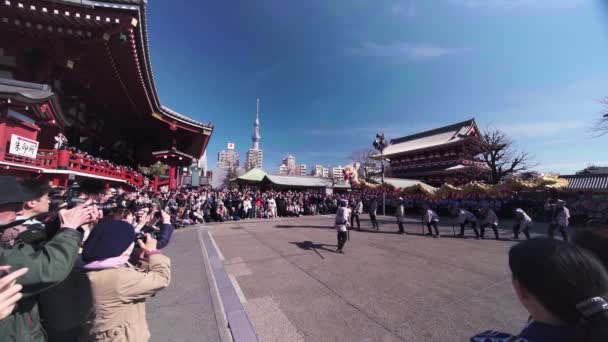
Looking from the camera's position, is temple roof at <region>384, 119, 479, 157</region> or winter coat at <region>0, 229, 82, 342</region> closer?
winter coat at <region>0, 229, 82, 342</region>

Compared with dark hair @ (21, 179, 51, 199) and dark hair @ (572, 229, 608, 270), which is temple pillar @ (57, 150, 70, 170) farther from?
dark hair @ (572, 229, 608, 270)

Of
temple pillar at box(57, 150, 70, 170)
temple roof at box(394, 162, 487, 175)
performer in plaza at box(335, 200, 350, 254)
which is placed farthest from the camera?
temple roof at box(394, 162, 487, 175)

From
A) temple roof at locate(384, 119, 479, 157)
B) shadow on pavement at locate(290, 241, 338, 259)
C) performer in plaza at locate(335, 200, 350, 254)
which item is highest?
temple roof at locate(384, 119, 479, 157)

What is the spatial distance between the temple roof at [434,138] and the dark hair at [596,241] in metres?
26.5

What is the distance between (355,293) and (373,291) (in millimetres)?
370

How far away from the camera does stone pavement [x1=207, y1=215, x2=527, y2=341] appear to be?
3023 millimetres

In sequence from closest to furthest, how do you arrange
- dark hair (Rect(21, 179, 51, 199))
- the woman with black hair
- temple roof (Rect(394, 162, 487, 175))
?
the woman with black hair
dark hair (Rect(21, 179, 51, 199))
temple roof (Rect(394, 162, 487, 175))

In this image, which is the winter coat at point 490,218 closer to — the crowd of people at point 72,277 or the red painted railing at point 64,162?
the crowd of people at point 72,277

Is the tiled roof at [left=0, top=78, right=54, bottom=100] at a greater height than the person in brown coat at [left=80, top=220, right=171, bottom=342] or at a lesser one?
greater

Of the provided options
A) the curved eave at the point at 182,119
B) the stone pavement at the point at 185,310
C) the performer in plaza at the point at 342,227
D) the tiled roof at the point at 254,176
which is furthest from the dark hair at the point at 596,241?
the tiled roof at the point at 254,176

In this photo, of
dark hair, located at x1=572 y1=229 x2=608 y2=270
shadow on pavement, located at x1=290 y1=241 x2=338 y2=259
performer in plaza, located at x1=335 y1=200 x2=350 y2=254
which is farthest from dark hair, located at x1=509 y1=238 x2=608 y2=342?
shadow on pavement, located at x1=290 y1=241 x2=338 y2=259

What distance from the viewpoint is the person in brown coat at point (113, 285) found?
147 cm

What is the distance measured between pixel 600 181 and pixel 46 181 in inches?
1142

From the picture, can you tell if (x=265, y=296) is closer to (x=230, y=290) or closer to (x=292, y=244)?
(x=230, y=290)
